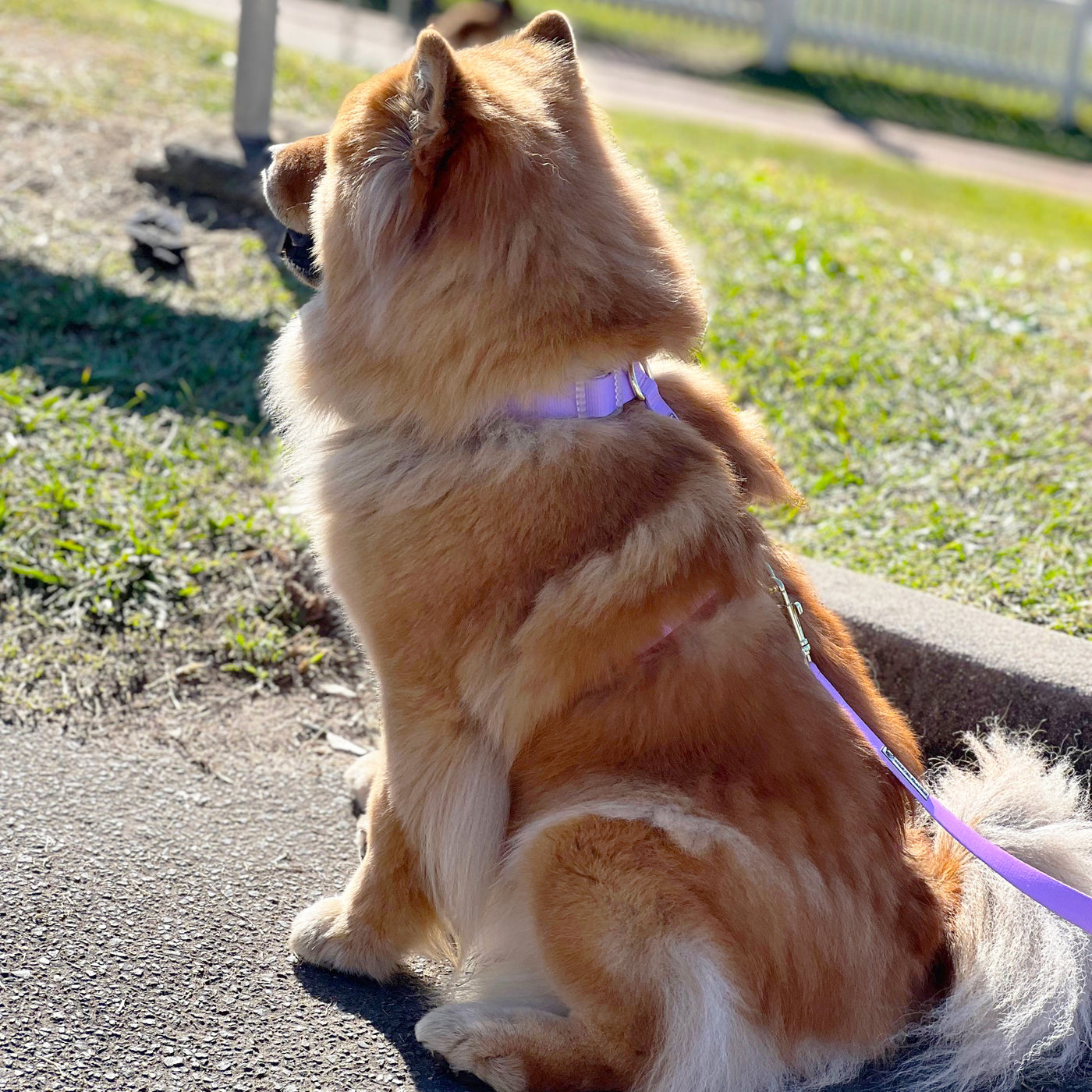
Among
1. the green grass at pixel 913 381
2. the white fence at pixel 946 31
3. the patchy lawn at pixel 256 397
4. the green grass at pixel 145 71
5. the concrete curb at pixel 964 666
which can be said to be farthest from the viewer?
the white fence at pixel 946 31

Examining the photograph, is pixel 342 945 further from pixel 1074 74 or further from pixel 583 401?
pixel 1074 74

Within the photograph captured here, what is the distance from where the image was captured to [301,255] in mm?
2740

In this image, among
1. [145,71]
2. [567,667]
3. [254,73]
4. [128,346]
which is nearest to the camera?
[567,667]

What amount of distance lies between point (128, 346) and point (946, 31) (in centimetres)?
1572

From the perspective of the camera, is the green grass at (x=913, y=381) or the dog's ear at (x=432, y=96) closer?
the dog's ear at (x=432, y=96)

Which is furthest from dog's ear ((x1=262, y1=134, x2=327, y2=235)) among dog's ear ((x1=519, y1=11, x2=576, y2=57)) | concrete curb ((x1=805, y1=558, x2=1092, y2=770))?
concrete curb ((x1=805, y1=558, x2=1092, y2=770))

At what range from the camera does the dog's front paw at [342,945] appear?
2.53 meters

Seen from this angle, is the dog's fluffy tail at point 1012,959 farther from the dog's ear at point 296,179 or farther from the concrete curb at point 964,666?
the dog's ear at point 296,179

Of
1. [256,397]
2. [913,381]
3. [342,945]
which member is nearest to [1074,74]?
[913,381]

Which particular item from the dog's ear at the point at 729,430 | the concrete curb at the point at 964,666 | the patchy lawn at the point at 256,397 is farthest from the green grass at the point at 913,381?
the dog's ear at the point at 729,430

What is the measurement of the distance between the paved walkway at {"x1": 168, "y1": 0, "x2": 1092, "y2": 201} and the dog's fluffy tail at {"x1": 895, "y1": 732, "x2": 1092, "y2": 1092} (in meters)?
10.7

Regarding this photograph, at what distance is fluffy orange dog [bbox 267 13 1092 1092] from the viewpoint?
220cm

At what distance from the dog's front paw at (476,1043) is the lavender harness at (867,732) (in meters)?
0.90

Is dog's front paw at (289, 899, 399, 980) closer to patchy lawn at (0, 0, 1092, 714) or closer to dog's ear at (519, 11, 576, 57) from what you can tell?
patchy lawn at (0, 0, 1092, 714)
